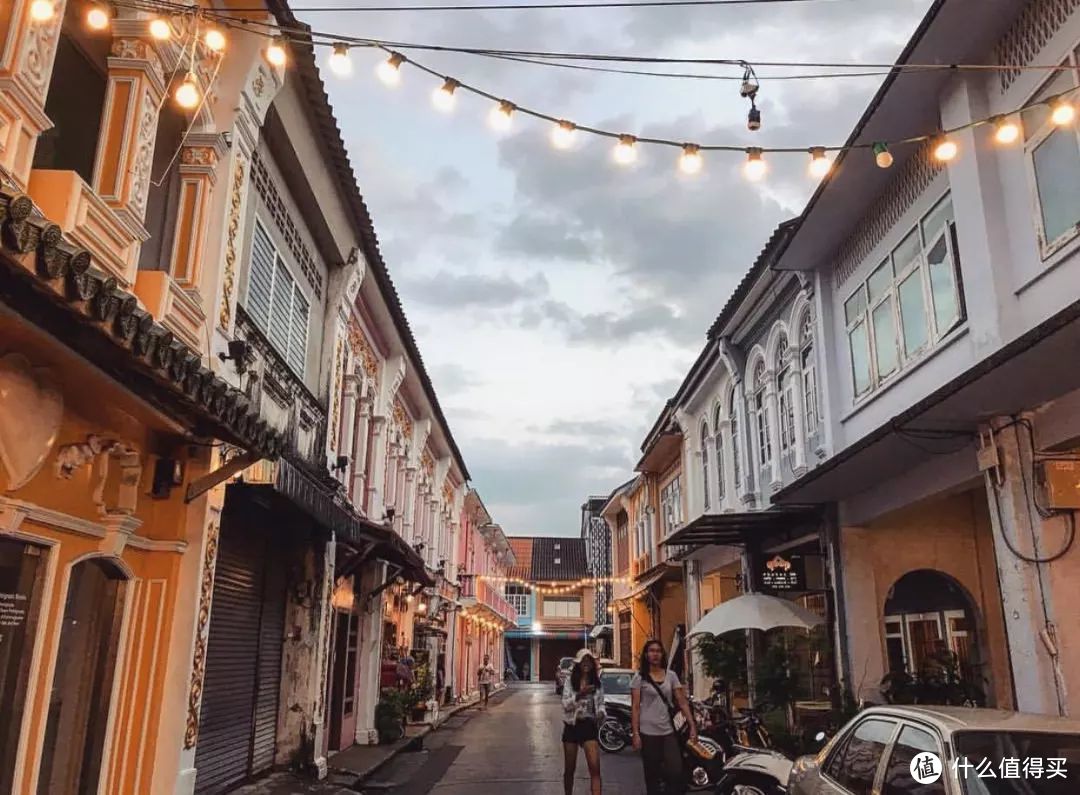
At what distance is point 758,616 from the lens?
1242 centimetres

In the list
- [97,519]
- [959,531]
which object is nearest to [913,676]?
[959,531]

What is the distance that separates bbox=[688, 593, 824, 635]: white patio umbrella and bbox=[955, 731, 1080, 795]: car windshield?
7.89 m

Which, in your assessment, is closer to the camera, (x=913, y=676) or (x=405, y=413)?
(x=913, y=676)

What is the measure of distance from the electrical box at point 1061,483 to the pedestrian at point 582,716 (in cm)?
462

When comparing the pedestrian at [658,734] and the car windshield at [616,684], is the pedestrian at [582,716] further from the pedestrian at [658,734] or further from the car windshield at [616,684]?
the car windshield at [616,684]

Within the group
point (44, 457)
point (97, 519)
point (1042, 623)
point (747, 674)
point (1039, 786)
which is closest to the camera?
point (1039, 786)

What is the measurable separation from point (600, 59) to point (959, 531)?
29.9 ft

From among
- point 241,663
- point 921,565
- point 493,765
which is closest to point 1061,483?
point 921,565

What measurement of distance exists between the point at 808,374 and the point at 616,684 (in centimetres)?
766

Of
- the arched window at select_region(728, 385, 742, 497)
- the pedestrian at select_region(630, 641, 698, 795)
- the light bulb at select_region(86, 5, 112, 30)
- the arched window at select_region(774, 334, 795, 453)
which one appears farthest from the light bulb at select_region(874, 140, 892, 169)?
the arched window at select_region(728, 385, 742, 497)

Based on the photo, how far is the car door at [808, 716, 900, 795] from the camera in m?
4.96

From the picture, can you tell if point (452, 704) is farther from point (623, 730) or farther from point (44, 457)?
point (44, 457)

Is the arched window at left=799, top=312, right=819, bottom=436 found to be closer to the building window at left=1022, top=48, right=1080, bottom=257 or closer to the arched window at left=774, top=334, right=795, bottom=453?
the arched window at left=774, top=334, right=795, bottom=453

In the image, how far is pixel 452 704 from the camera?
92.2 ft
